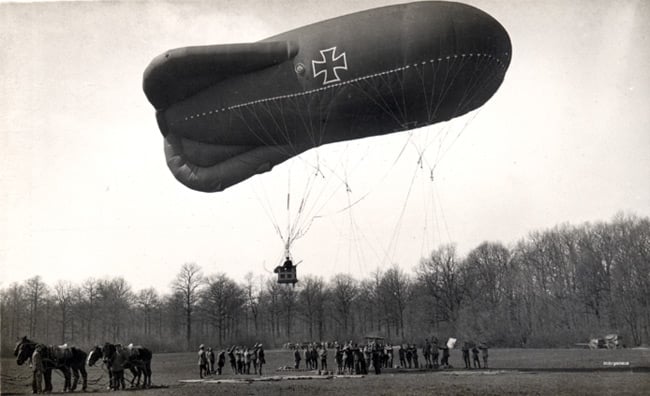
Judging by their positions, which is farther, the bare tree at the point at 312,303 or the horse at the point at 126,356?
the bare tree at the point at 312,303

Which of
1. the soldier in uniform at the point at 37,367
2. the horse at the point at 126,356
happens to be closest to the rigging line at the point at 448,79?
the horse at the point at 126,356

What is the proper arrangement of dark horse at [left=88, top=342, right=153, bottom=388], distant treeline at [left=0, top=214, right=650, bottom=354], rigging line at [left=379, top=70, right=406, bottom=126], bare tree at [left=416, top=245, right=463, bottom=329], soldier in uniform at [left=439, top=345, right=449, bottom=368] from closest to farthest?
1. rigging line at [left=379, top=70, right=406, bottom=126]
2. dark horse at [left=88, top=342, right=153, bottom=388]
3. soldier in uniform at [left=439, top=345, right=449, bottom=368]
4. distant treeline at [left=0, top=214, right=650, bottom=354]
5. bare tree at [left=416, top=245, right=463, bottom=329]

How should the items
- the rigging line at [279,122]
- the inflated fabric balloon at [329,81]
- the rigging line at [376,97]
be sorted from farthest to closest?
the rigging line at [279,122] < the rigging line at [376,97] < the inflated fabric balloon at [329,81]

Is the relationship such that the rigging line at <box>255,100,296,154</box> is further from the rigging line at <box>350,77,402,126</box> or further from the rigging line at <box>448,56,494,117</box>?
the rigging line at <box>448,56,494,117</box>

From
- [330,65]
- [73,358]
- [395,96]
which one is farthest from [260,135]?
[73,358]

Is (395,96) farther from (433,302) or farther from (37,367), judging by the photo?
(433,302)

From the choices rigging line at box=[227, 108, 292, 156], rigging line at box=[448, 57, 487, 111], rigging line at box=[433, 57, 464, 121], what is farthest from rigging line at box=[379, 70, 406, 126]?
rigging line at box=[227, 108, 292, 156]

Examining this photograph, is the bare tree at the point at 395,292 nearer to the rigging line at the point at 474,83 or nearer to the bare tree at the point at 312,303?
the bare tree at the point at 312,303
